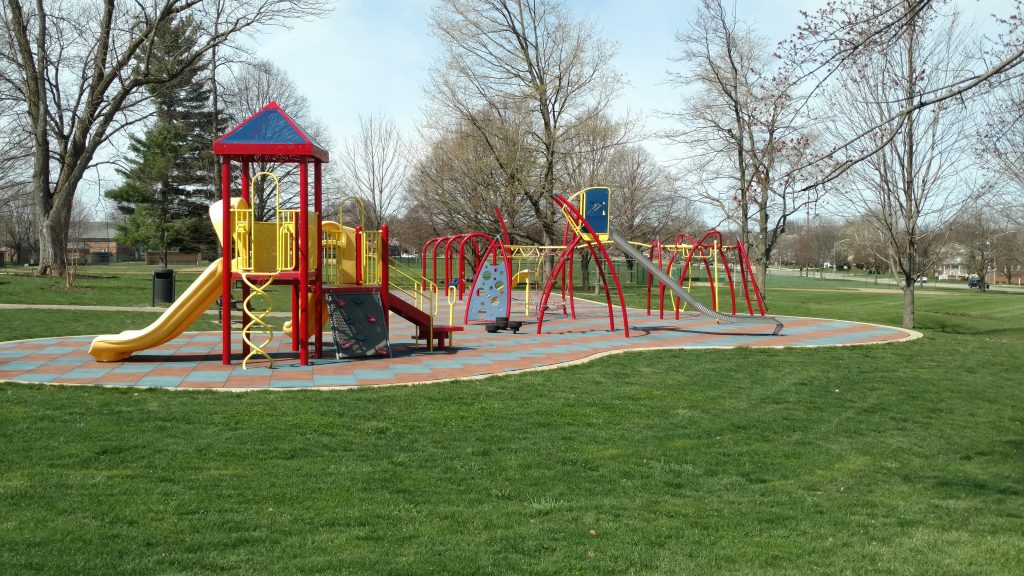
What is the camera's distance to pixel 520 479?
20.6 feet

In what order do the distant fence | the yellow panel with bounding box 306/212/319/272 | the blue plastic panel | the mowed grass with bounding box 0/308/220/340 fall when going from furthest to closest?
the distant fence, the blue plastic panel, the mowed grass with bounding box 0/308/220/340, the yellow panel with bounding box 306/212/319/272

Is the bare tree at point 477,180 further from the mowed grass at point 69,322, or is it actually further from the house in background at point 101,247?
the house in background at point 101,247

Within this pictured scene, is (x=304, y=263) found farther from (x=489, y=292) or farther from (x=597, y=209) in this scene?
(x=597, y=209)

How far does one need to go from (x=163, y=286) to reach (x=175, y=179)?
106ft

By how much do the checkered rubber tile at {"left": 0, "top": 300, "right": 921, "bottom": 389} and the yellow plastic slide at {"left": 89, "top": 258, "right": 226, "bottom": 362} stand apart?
235mm

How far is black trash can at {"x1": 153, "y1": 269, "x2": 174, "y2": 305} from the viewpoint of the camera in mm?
→ 21375

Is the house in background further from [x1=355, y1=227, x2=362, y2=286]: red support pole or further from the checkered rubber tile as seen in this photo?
[x1=355, y1=227, x2=362, y2=286]: red support pole

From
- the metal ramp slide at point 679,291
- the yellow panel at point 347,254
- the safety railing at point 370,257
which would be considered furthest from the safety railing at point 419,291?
the metal ramp slide at point 679,291

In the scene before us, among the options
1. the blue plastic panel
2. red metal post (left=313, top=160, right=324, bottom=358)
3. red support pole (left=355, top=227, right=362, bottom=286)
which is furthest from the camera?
the blue plastic panel

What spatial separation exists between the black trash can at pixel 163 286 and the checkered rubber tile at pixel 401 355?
643 cm

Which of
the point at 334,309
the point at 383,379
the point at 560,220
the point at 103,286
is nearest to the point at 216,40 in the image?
the point at 103,286

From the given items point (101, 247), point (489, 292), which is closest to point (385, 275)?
point (489, 292)

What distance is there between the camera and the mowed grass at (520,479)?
15.1ft

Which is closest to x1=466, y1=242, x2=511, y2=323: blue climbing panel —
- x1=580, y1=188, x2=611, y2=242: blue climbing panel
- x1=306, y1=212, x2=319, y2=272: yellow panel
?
x1=580, y1=188, x2=611, y2=242: blue climbing panel
